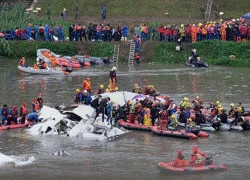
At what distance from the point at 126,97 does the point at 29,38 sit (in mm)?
20936

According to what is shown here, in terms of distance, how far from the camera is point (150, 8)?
2537 inches

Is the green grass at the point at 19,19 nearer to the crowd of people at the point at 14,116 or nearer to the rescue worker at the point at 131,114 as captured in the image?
the crowd of people at the point at 14,116

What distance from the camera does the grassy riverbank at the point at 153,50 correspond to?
179ft

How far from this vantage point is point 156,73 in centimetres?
5112

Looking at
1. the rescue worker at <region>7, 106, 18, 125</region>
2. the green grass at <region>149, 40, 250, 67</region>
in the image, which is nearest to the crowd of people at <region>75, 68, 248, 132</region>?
the rescue worker at <region>7, 106, 18, 125</region>

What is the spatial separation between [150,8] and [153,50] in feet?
29.4

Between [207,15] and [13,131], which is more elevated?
[207,15]

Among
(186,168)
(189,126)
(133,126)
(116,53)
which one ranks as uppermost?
(116,53)

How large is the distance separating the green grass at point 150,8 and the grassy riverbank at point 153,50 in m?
7.11

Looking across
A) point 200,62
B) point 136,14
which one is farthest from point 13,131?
point 136,14

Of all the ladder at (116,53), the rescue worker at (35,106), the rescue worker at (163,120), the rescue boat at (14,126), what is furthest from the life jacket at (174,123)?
the ladder at (116,53)

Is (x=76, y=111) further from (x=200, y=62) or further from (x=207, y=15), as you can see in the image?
(x=207, y=15)

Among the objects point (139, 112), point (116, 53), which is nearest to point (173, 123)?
point (139, 112)

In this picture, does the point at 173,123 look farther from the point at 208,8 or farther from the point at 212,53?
the point at 208,8
